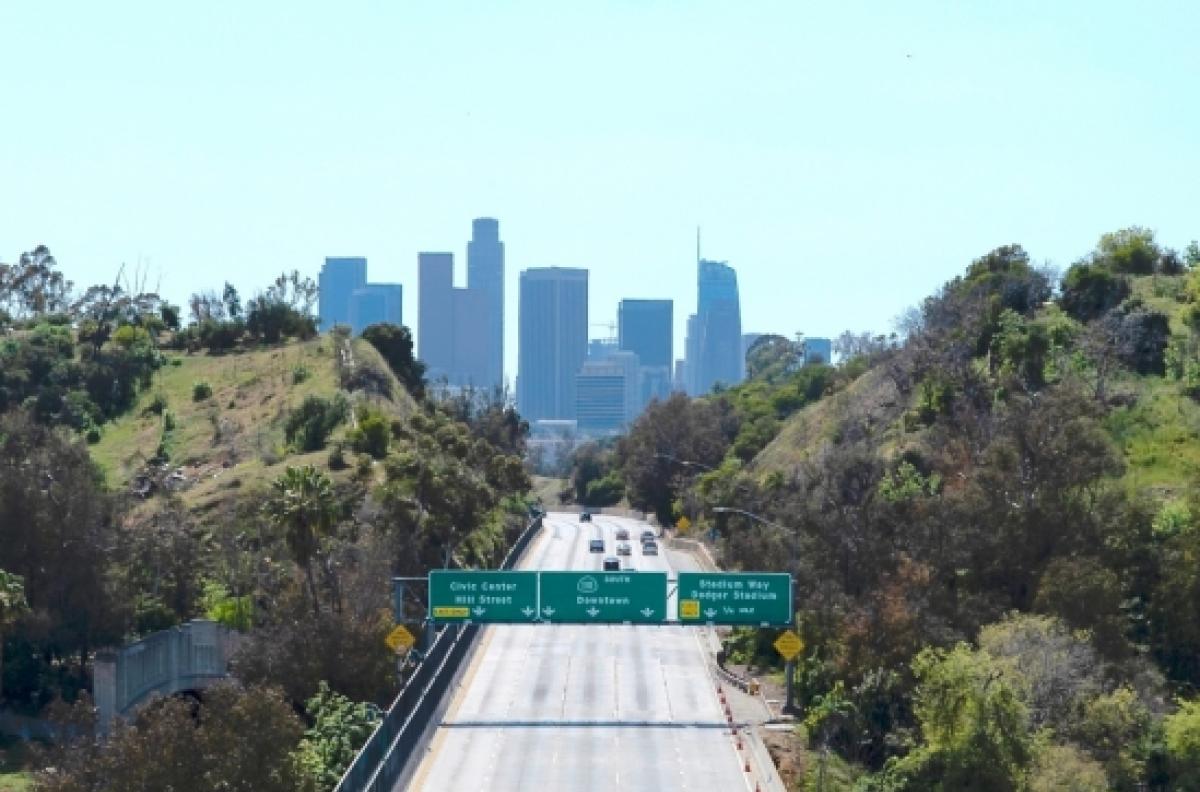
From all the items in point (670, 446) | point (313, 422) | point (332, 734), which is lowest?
point (332, 734)

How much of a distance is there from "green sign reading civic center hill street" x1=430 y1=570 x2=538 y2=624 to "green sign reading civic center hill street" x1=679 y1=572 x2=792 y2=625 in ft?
19.5

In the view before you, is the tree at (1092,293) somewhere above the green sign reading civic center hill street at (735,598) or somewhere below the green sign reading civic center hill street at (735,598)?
above

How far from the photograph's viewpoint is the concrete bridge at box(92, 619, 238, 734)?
6944 cm

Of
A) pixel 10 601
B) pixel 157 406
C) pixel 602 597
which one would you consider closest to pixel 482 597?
pixel 602 597

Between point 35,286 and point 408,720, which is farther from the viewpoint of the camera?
point 35,286

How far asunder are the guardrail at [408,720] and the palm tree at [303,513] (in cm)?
591

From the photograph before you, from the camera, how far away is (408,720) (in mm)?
55656

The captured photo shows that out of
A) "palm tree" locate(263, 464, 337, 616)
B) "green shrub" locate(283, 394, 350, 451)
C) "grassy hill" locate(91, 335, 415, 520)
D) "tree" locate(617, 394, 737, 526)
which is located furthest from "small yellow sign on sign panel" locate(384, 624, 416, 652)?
"tree" locate(617, 394, 737, 526)

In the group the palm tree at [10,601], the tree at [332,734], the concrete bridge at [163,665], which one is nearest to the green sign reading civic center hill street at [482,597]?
the tree at [332,734]

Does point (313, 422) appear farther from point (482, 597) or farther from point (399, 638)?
point (399, 638)

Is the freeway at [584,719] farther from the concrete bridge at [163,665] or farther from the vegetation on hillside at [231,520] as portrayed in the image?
the concrete bridge at [163,665]

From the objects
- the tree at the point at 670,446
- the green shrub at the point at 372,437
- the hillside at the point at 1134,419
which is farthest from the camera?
the tree at the point at 670,446

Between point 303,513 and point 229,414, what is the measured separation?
204 ft

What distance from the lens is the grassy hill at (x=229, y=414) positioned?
112 metres
